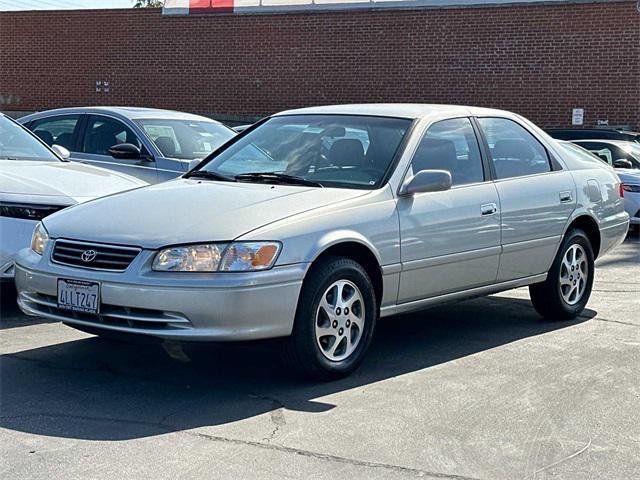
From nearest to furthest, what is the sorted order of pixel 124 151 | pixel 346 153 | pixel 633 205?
pixel 346 153
pixel 124 151
pixel 633 205

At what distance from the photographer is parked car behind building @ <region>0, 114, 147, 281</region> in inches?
277

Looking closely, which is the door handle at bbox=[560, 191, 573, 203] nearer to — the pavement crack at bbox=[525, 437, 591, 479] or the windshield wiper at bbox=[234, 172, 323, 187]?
the windshield wiper at bbox=[234, 172, 323, 187]

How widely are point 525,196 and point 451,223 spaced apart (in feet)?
3.16

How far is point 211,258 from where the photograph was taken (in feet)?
17.0

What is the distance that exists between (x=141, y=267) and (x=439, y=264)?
79.3 inches

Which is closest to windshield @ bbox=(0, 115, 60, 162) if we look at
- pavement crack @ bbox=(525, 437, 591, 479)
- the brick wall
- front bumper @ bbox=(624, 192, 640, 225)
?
pavement crack @ bbox=(525, 437, 591, 479)

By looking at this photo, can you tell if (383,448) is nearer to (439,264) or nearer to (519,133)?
(439,264)

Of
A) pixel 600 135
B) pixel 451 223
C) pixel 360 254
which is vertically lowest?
pixel 360 254

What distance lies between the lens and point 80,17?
2833 centimetres

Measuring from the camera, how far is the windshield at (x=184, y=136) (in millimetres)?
10266

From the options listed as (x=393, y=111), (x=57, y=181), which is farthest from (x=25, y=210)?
(x=393, y=111)

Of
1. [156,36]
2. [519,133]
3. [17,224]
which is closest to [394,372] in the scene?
[519,133]

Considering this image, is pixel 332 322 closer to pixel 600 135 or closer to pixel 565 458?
pixel 565 458

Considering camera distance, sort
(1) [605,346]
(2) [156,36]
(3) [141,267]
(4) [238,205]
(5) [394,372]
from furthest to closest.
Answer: (2) [156,36] → (1) [605,346] → (5) [394,372] → (4) [238,205] → (3) [141,267]
